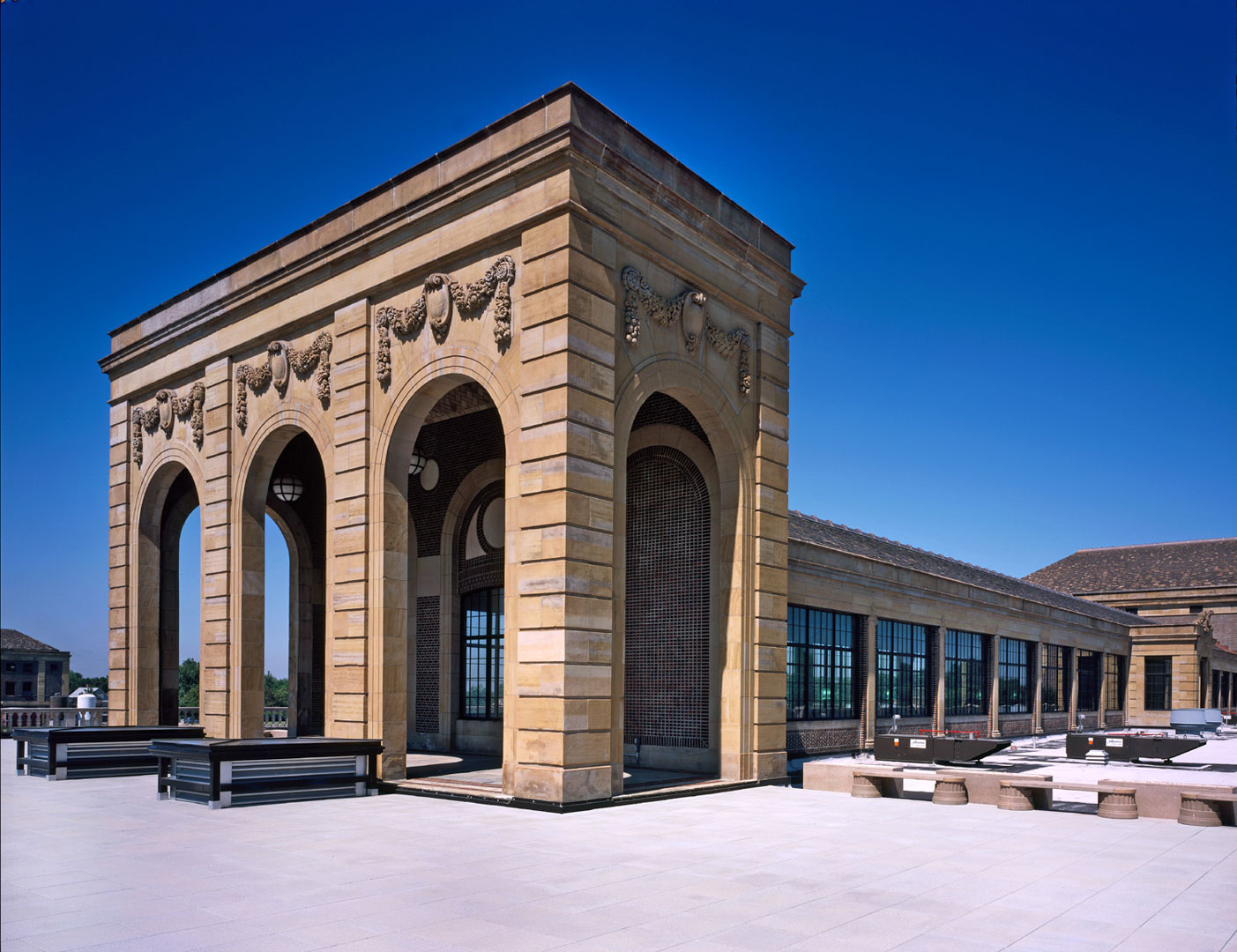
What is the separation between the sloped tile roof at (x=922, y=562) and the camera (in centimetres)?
2838

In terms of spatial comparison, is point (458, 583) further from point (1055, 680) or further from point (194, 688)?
point (194, 688)

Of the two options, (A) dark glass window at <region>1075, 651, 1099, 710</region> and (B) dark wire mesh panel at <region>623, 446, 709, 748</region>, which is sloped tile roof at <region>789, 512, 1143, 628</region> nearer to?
(A) dark glass window at <region>1075, 651, 1099, 710</region>

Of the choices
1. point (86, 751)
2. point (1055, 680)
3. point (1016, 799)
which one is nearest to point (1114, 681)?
point (1055, 680)

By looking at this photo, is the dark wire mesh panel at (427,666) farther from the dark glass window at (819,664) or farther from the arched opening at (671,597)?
the dark glass window at (819,664)

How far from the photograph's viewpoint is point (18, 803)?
49.8 feet

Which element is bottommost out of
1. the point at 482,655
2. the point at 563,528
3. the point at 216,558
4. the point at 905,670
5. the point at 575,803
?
the point at 905,670

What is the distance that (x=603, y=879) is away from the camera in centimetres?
1000

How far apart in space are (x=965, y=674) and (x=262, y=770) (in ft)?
78.9

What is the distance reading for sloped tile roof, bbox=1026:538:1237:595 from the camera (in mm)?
65688

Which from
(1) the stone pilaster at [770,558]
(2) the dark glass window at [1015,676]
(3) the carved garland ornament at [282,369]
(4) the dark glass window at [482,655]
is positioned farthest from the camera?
(2) the dark glass window at [1015,676]

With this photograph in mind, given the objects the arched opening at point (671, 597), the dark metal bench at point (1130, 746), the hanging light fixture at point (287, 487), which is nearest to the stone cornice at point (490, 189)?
the arched opening at point (671, 597)

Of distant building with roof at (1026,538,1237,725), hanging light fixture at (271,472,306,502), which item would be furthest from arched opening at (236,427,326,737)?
distant building with roof at (1026,538,1237,725)

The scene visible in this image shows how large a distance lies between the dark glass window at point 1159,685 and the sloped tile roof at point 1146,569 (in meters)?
15.5

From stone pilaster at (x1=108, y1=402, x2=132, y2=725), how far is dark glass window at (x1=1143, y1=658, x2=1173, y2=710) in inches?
1759
